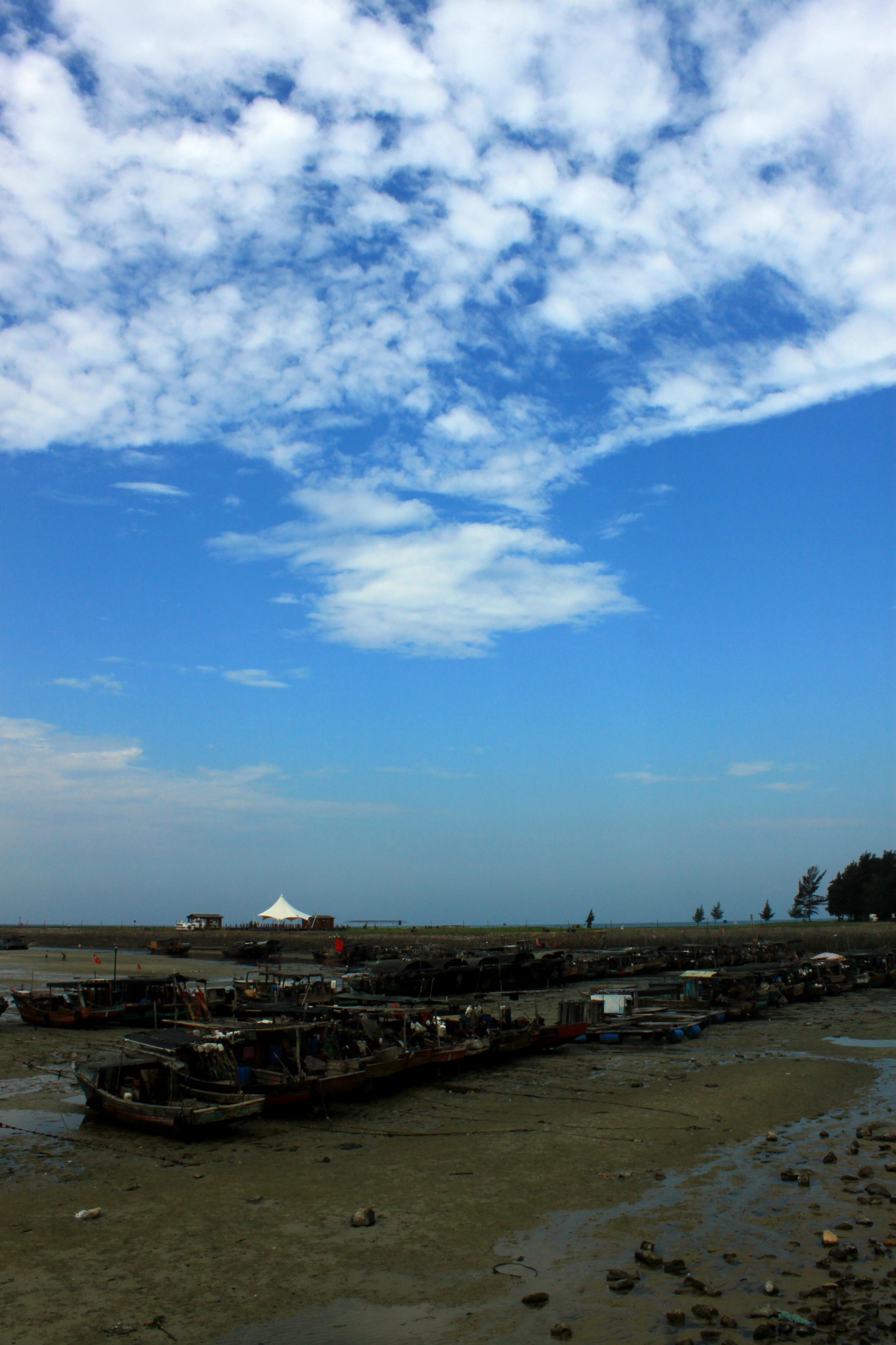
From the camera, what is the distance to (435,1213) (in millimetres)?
14875

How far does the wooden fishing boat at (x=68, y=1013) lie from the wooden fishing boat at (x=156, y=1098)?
56.2 feet

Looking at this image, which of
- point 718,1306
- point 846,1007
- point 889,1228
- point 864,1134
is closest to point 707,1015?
point 846,1007

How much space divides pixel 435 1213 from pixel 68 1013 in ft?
91.6

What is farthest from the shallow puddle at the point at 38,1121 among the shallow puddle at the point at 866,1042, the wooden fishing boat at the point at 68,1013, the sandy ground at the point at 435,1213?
the shallow puddle at the point at 866,1042

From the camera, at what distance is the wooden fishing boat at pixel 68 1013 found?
1463 inches

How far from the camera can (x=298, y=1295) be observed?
11828mm

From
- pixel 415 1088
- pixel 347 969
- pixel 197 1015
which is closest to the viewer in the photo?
pixel 415 1088

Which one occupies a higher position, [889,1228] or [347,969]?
[889,1228]

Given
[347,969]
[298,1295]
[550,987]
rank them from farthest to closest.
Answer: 1. [347,969]
2. [550,987]
3. [298,1295]

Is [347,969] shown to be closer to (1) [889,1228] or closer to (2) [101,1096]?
(2) [101,1096]

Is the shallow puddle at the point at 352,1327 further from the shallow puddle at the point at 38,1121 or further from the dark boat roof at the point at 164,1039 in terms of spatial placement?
the shallow puddle at the point at 38,1121

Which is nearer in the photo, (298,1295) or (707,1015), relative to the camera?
(298,1295)

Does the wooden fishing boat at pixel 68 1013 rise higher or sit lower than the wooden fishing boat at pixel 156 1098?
lower

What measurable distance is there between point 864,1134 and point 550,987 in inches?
1709
